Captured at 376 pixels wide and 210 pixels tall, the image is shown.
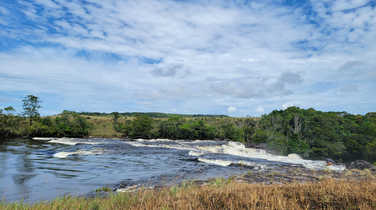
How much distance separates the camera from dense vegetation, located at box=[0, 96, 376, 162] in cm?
4094

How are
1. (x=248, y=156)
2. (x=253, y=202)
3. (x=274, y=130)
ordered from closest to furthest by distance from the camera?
(x=253, y=202) < (x=248, y=156) < (x=274, y=130)

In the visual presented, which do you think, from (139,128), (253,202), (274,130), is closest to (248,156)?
(274,130)

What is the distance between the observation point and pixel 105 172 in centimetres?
1873

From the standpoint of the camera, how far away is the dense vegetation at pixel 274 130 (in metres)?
40.9

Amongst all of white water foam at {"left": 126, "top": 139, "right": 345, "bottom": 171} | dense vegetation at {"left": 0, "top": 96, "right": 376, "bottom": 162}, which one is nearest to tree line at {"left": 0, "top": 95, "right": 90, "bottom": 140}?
dense vegetation at {"left": 0, "top": 96, "right": 376, "bottom": 162}

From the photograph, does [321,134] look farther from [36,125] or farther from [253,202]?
[36,125]

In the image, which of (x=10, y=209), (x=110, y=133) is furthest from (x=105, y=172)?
(x=110, y=133)

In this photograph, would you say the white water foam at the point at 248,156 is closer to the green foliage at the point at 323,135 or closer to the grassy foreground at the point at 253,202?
the green foliage at the point at 323,135

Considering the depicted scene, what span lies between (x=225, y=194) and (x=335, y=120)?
157 ft

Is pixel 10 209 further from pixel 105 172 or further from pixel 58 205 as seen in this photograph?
pixel 105 172

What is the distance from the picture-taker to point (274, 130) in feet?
155

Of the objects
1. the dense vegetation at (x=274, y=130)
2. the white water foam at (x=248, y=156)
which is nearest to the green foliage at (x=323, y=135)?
the dense vegetation at (x=274, y=130)

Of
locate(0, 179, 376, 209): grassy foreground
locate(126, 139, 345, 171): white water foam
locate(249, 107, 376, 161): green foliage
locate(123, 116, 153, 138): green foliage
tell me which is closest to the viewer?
locate(0, 179, 376, 209): grassy foreground

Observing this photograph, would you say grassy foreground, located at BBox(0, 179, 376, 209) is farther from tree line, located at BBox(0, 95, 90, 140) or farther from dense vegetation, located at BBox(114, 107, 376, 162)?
tree line, located at BBox(0, 95, 90, 140)
